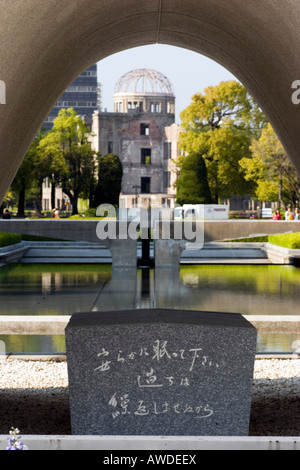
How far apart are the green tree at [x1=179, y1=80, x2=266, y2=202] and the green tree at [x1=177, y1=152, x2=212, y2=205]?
3.02 meters

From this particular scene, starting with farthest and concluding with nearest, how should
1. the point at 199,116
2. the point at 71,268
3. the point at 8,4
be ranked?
the point at 199,116 → the point at 71,268 → the point at 8,4

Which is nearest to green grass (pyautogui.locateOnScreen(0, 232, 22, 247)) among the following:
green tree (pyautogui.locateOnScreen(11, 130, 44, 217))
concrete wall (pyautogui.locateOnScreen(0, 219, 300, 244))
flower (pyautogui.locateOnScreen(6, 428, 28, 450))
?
concrete wall (pyautogui.locateOnScreen(0, 219, 300, 244))

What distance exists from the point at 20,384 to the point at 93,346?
2.96 meters

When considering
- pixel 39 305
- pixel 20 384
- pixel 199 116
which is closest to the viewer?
pixel 20 384

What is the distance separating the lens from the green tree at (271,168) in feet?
136

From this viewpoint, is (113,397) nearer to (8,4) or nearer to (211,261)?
(8,4)

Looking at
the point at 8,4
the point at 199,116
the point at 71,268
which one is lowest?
the point at 71,268

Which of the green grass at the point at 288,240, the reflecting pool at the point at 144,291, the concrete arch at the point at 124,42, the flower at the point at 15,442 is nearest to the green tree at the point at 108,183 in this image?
the green grass at the point at 288,240

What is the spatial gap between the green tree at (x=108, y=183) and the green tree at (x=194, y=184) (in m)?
8.67

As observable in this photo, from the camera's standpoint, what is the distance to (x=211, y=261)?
27250mm

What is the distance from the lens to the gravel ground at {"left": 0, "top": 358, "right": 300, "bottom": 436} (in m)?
6.19

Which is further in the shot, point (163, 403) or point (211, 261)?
point (211, 261)
